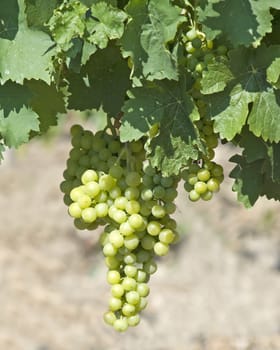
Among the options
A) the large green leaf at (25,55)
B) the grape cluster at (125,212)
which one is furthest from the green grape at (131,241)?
the large green leaf at (25,55)

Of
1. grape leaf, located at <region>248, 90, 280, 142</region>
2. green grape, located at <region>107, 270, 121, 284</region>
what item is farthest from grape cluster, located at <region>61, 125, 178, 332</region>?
grape leaf, located at <region>248, 90, 280, 142</region>

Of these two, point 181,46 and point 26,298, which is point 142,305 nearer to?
point 181,46

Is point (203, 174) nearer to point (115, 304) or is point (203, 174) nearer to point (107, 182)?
point (107, 182)

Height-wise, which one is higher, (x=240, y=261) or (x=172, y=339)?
(x=240, y=261)

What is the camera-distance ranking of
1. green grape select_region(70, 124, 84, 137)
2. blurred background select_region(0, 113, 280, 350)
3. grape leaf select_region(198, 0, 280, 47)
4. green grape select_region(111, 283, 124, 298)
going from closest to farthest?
grape leaf select_region(198, 0, 280, 47), green grape select_region(111, 283, 124, 298), green grape select_region(70, 124, 84, 137), blurred background select_region(0, 113, 280, 350)

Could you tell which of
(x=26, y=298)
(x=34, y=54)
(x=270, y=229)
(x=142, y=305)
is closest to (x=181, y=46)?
(x=34, y=54)

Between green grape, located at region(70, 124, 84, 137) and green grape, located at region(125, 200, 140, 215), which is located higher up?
green grape, located at region(70, 124, 84, 137)

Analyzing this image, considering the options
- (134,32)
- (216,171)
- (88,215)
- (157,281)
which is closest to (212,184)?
(216,171)

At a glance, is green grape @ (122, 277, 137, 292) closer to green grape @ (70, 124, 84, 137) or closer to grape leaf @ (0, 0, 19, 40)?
green grape @ (70, 124, 84, 137)

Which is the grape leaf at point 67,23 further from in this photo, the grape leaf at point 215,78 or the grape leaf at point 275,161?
the grape leaf at point 275,161
